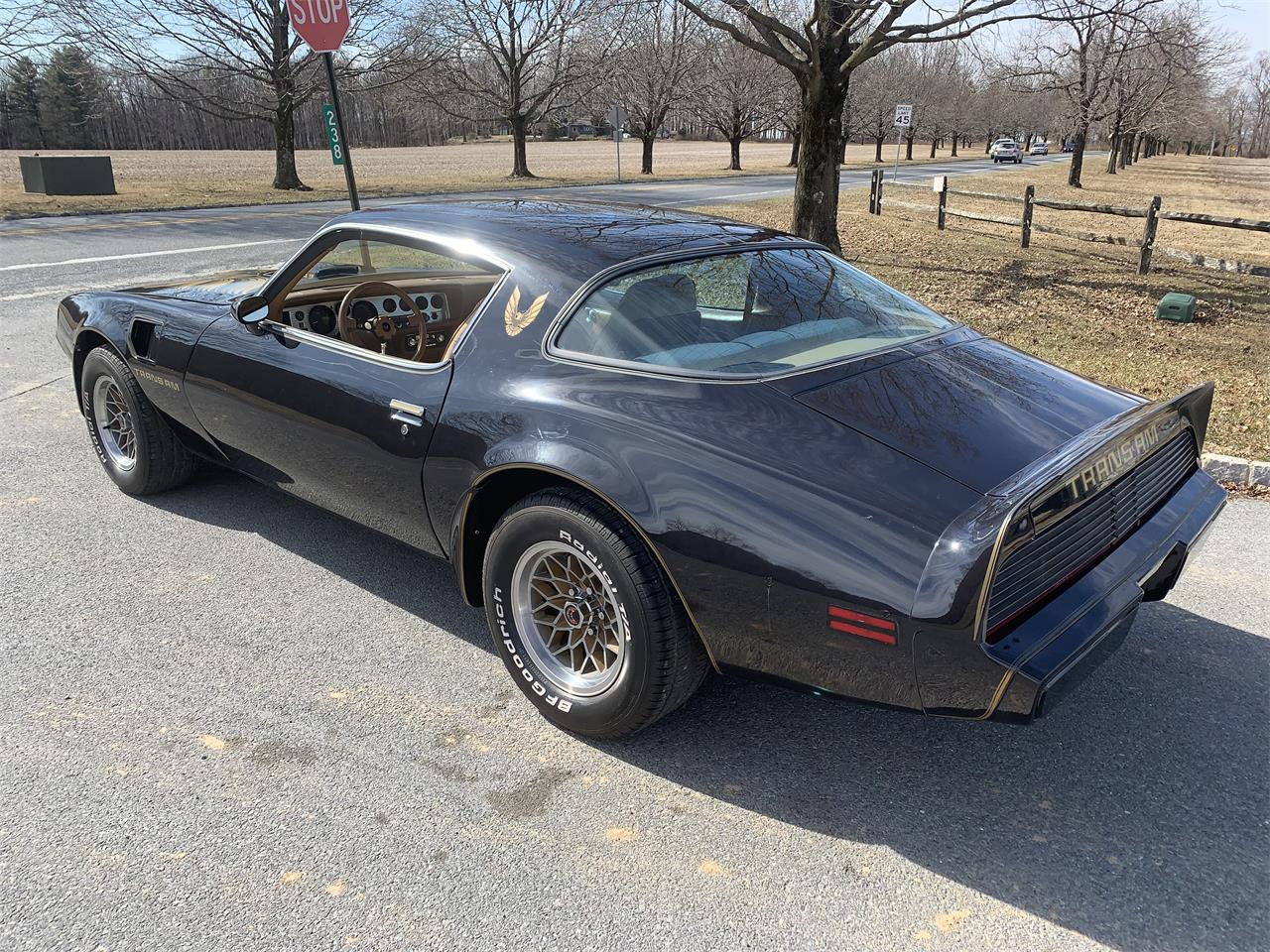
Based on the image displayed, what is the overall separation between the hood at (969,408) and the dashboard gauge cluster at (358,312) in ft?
6.90

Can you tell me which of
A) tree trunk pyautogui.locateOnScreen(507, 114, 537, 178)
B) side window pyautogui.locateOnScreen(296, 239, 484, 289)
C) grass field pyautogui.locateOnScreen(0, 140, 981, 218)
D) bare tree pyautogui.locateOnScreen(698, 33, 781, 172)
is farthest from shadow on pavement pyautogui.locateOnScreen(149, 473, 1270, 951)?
bare tree pyautogui.locateOnScreen(698, 33, 781, 172)

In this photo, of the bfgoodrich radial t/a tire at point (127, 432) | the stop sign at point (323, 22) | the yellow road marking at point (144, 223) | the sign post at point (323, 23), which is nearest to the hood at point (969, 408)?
the bfgoodrich radial t/a tire at point (127, 432)

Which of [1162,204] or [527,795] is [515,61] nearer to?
[1162,204]

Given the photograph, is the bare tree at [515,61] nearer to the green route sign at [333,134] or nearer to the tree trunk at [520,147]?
the tree trunk at [520,147]

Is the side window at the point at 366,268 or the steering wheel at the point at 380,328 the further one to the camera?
the side window at the point at 366,268

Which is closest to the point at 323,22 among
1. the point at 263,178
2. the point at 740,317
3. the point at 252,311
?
the point at 252,311

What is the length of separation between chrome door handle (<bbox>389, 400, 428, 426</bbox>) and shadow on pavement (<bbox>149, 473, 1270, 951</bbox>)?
32.5 inches

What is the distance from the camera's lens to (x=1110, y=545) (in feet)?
8.10

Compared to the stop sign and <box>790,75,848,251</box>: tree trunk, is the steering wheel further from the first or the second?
<box>790,75,848,251</box>: tree trunk

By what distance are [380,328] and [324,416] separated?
577mm

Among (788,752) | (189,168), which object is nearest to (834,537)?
(788,752)

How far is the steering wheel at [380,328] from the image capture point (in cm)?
349

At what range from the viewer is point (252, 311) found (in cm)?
352

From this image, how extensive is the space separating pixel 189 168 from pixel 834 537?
39041mm
